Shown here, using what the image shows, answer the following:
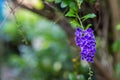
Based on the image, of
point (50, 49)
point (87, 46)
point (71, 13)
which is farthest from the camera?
point (50, 49)

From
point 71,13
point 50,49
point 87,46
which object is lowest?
point 87,46

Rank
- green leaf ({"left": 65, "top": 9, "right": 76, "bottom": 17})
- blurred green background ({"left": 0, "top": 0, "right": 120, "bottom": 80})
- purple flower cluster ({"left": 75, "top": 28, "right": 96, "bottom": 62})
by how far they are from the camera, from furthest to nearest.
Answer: blurred green background ({"left": 0, "top": 0, "right": 120, "bottom": 80}) → green leaf ({"left": 65, "top": 9, "right": 76, "bottom": 17}) → purple flower cluster ({"left": 75, "top": 28, "right": 96, "bottom": 62})

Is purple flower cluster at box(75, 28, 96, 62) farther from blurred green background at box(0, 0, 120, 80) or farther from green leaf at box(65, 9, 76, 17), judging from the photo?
blurred green background at box(0, 0, 120, 80)

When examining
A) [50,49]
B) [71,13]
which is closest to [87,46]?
[71,13]

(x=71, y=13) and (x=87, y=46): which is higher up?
(x=71, y=13)

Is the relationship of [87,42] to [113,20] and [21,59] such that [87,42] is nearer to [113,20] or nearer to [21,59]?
[113,20]

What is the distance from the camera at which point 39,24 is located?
3150mm

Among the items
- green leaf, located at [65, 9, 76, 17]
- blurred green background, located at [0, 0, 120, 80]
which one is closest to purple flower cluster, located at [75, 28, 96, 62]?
green leaf, located at [65, 9, 76, 17]

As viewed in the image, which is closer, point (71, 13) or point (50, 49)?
point (71, 13)

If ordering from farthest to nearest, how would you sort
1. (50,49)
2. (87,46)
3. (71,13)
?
(50,49)
(71,13)
(87,46)

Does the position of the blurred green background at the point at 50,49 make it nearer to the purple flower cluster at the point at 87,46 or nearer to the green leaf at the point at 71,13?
the green leaf at the point at 71,13

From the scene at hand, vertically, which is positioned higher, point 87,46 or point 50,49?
point 50,49

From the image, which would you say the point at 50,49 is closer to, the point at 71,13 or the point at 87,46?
the point at 71,13

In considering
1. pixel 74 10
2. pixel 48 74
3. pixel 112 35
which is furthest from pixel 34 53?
pixel 74 10
